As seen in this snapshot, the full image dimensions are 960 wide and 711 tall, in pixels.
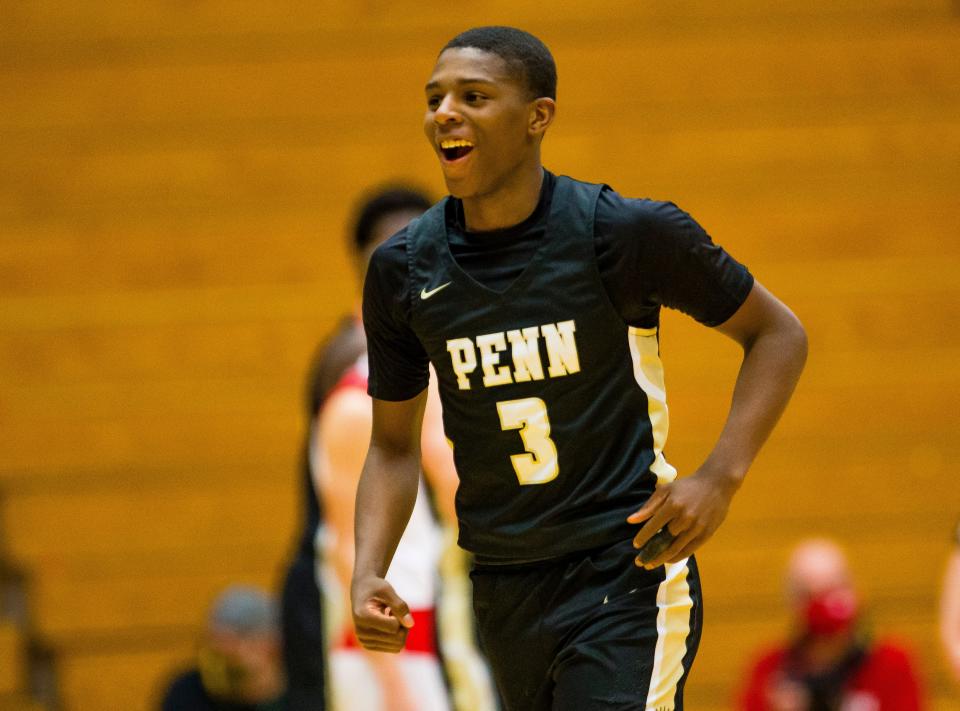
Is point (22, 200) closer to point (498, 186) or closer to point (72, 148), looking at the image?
point (72, 148)

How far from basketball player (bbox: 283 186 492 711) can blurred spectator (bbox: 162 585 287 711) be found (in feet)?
4.72

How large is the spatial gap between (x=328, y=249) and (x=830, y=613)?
302 centimetres

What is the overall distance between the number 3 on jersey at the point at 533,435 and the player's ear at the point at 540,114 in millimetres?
499

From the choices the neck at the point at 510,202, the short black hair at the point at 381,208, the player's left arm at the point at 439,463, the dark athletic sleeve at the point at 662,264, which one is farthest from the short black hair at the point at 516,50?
the short black hair at the point at 381,208

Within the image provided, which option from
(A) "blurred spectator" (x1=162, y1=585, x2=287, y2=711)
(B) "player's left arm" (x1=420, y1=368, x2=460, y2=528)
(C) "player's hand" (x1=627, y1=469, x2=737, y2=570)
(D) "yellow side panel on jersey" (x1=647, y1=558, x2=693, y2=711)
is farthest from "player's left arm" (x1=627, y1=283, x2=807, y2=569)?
(A) "blurred spectator" (x1=162, y1=585, x2=287, y2=711)

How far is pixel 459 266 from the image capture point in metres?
2.90

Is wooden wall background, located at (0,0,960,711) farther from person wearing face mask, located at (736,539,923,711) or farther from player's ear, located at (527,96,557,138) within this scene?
player's ear, located at (527,96,557,138)

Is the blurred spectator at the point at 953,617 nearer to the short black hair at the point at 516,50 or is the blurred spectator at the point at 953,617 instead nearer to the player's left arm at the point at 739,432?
the player's left arm at the point at 739,432

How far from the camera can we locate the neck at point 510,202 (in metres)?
2.92

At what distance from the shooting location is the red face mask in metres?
6.62

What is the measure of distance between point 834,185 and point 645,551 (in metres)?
5.50

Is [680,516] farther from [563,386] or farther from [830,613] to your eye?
[830,613]

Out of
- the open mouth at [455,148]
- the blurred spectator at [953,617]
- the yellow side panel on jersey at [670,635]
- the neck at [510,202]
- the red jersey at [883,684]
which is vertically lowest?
the red jersey at [883,684]

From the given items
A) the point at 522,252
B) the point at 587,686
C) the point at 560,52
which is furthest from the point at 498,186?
the point at 560,52
